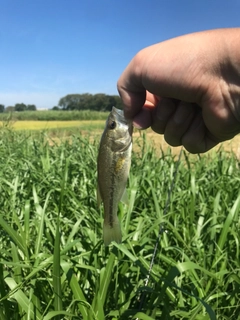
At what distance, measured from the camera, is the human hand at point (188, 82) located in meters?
1.19

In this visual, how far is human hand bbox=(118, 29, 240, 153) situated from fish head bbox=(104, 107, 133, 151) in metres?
0.16

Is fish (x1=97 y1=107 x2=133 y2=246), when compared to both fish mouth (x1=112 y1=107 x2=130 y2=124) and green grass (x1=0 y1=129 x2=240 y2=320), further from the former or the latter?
green grass (x1=0 y1=129 x2=240 y2=320)

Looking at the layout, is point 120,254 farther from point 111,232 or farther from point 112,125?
point 112,125

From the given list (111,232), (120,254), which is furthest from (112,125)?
(120,254)

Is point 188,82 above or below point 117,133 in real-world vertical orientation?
above

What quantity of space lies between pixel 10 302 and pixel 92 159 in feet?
6.76

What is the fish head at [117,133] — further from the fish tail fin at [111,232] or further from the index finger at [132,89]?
the fish tail fin at [111,232]

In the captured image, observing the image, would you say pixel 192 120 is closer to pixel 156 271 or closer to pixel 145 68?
pixel 145 68

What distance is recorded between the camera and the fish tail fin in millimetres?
1286

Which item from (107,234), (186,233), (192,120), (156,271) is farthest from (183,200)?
(107,234)

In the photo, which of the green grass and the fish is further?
the green grass

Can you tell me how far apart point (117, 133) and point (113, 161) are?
0.32 ft

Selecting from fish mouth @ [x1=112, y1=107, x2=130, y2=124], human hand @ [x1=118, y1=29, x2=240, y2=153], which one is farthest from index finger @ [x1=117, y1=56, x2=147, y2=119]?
fish mouth @ [x1=112, y1=107, x2=130, y2=124]

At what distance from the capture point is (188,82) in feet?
4.15
